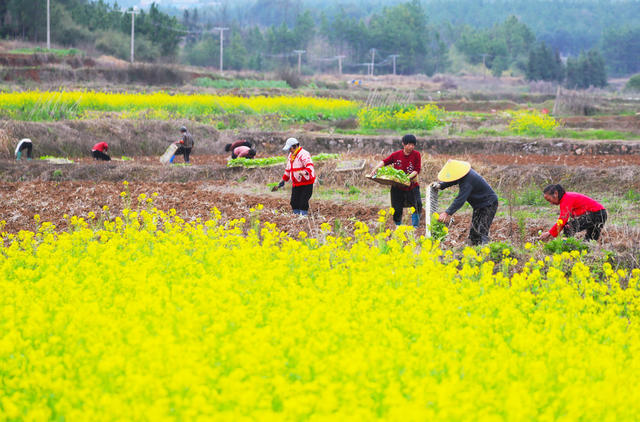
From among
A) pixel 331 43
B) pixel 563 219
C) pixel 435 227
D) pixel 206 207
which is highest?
pixel 331 43

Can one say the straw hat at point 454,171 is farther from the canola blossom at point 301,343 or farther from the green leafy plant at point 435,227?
the canola blossom at point 301,343

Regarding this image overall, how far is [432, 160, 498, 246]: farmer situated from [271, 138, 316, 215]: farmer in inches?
99.7

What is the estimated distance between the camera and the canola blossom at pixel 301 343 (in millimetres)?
3926

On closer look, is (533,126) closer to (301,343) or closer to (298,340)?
(298,340)

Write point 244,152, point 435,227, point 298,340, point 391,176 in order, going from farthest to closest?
point 244,152 → point 391,176 → point 435,227 → point 298,340

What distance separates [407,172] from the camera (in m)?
10.5

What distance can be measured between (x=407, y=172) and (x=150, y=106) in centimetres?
2076

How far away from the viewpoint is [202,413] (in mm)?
3826

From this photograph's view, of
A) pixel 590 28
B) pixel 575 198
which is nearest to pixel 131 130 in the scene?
pixel 575 198

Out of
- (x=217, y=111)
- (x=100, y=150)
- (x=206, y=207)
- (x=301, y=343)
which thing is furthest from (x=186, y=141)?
(x=301, y=343)

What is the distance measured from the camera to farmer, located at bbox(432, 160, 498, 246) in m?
9.27

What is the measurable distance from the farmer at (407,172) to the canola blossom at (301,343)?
9.60ft

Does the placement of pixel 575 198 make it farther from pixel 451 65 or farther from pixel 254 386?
pixel 451 65

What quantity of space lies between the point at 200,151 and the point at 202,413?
801 inches
